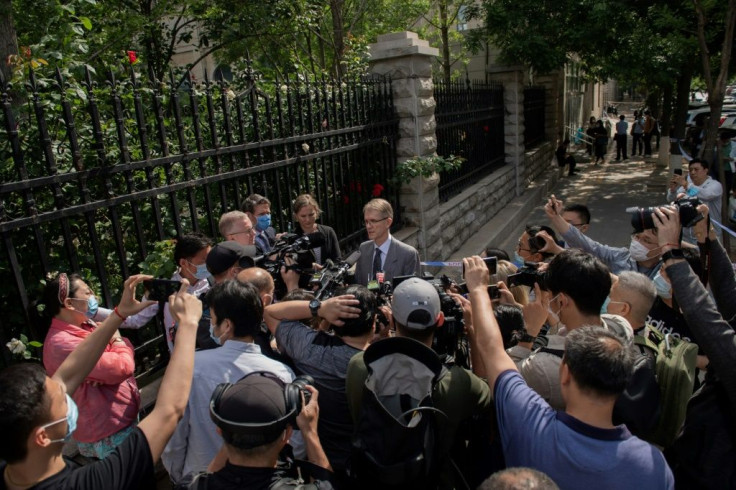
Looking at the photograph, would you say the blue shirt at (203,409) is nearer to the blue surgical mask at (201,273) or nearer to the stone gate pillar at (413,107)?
the blue surgical mask at (201,273)

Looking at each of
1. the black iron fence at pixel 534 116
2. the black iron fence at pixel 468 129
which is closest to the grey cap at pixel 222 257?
the black iron fence at pixel 468 129

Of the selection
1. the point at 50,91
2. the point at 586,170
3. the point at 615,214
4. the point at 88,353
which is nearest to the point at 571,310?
the point at 88,353

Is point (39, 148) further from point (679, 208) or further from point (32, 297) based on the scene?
point (679, 208)

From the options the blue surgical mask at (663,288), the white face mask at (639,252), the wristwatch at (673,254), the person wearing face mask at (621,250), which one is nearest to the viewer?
the wristwatch at (673,254)

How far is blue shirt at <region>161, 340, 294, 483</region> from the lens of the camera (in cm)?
243

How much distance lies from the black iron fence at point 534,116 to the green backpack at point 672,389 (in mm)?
12653

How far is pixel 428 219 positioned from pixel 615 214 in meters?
6.37

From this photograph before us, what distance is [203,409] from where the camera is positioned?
2424 mm

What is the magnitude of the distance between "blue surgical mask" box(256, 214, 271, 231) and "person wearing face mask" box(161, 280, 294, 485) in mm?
2127

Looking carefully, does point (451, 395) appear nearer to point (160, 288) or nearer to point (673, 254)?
point (673, 254)

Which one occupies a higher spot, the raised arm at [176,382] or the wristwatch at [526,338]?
the raised arm at [176,382]

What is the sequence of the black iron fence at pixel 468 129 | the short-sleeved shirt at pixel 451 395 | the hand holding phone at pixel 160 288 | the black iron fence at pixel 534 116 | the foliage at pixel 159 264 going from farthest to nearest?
the black iron fence at pixel 534 116, the black iron fence at pixel 468 129, the foliage at pixel 159 264, the hand holding phone at pixel 160 288, the short-sleeved shirt at pixel 451 395

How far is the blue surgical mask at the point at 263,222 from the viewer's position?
4660 mm

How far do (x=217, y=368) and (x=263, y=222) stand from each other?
238 cm
